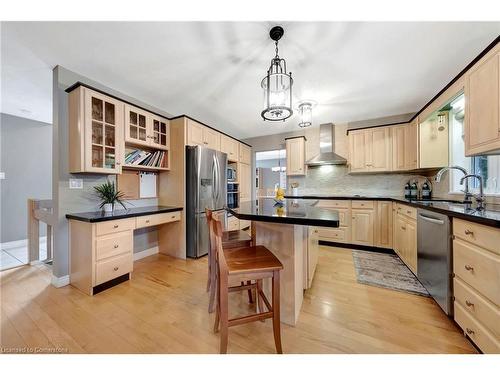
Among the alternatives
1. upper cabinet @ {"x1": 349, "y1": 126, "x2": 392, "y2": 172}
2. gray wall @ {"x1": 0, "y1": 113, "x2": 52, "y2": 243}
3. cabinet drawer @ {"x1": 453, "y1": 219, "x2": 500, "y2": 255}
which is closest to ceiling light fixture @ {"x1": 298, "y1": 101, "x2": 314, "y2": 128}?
upper cabinet @ {"x1": 349, "y1": 126, "x2": 392, "y2": 172}

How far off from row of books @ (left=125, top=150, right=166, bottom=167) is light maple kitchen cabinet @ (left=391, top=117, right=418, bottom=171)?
3988mm

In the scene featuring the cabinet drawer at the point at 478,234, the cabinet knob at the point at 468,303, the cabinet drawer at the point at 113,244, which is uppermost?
the cabinet drawer at the point at 478,234

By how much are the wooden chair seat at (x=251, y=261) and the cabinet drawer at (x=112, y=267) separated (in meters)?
1.54

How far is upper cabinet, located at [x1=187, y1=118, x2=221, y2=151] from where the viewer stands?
2963mm

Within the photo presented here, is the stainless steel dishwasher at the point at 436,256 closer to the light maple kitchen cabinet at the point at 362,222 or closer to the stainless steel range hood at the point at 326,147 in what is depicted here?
the light maple kitchen cabinet at the point at 362,222

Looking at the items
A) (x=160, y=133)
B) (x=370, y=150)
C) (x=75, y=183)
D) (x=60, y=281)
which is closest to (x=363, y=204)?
(x=370, y=150)

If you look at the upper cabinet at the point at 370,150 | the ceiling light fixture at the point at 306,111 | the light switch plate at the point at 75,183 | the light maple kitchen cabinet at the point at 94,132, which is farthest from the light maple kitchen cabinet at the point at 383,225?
the light switch plate at the point at 75,183

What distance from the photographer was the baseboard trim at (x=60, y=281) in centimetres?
206

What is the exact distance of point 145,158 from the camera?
2.77m

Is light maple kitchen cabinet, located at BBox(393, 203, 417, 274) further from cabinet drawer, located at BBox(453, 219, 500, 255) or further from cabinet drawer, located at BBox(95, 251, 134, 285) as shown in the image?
cabinet drawer, located at BBox(95, 251, 134, 285)

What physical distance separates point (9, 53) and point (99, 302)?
2606 mm

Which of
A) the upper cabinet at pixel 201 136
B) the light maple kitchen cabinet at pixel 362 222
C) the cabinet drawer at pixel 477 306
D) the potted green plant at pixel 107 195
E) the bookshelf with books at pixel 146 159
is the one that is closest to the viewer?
the cabinet drawer at pixel 477 306

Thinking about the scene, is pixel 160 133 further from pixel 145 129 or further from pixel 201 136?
pixel 201 136
